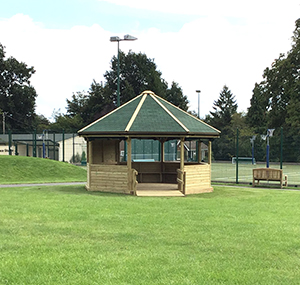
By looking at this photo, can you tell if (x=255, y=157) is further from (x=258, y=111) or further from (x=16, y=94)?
(x=16, y=94)

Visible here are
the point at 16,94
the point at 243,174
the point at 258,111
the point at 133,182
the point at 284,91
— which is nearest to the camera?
the point at 133,182

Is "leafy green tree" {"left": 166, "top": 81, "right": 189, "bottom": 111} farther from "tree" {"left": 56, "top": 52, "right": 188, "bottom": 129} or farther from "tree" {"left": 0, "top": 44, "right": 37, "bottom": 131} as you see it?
"tree" {"left": 0, "top": 44, "right": 37, "bottom": 131}

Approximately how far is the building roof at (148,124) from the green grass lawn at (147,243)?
434 cm

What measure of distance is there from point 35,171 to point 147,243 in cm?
1983

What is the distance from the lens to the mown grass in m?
25.0

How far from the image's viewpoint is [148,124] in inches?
707

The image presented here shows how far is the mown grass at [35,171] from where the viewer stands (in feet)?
82.0

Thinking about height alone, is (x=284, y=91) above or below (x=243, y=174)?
above

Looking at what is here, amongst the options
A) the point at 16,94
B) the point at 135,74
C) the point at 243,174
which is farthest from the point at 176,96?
the point at 243,174

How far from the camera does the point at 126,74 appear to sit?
3081 inches

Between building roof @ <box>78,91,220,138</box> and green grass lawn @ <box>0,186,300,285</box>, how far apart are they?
14.2 feet

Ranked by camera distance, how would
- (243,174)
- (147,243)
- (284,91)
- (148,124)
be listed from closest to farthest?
(147,243) < (148,124) < (243,174) < (284,91)

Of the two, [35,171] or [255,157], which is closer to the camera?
[35,171]

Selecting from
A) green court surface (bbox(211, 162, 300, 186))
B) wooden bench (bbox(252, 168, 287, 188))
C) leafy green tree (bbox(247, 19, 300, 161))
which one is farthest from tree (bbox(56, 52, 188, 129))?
wooden bench (bbox(252, 168, 287, 188))
